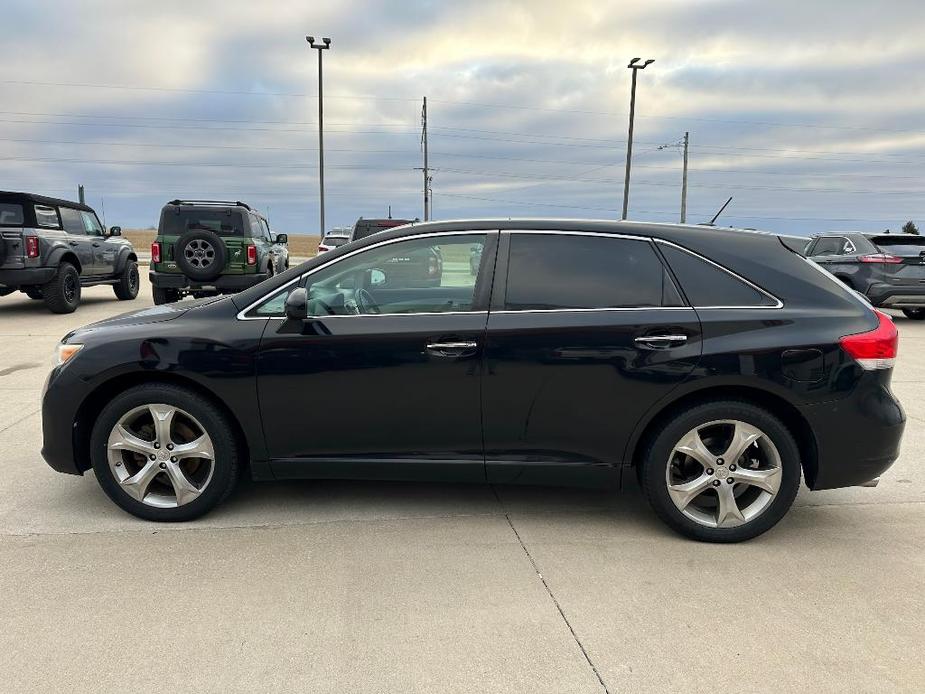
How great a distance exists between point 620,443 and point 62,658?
8.18 feet

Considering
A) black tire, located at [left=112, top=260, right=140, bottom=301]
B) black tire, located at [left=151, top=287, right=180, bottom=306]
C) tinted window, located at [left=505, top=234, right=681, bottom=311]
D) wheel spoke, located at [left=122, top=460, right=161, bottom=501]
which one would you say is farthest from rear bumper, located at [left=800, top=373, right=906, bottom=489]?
black tire, located at [left=112, top=260, right=140, bottom=301]

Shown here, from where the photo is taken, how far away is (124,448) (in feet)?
11.1

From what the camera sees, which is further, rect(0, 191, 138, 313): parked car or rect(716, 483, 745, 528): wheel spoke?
rect(0, 191, 138, 313): parked car

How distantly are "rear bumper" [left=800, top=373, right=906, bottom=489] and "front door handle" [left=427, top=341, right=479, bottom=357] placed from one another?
1.62m

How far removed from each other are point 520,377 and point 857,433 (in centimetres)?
165

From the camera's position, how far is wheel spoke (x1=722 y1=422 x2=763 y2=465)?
3154 mm

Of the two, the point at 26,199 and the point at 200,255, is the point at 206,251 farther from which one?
the point at 26,199

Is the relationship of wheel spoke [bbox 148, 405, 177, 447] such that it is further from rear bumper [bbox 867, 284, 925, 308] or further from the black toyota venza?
rear bumper [bbox 867, 284, 925, 308]

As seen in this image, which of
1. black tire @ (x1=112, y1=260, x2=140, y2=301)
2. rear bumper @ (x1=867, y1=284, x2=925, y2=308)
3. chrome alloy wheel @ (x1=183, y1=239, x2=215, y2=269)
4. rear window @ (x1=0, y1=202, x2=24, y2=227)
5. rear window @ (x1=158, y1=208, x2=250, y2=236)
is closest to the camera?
rear window @ (x1=0, y1=202, x2=24, y2=227)

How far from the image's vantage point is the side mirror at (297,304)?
10.3ft

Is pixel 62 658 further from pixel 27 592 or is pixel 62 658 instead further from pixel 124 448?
pixel 124 448

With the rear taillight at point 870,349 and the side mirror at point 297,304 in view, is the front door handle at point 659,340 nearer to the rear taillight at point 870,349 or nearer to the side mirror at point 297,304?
the rear taillight at point 870,349

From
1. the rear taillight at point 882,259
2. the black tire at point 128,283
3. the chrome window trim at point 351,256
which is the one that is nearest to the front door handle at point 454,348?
the chrome window trim at point 351,256

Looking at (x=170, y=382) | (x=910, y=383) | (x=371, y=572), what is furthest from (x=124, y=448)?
(x=910, y=383)
